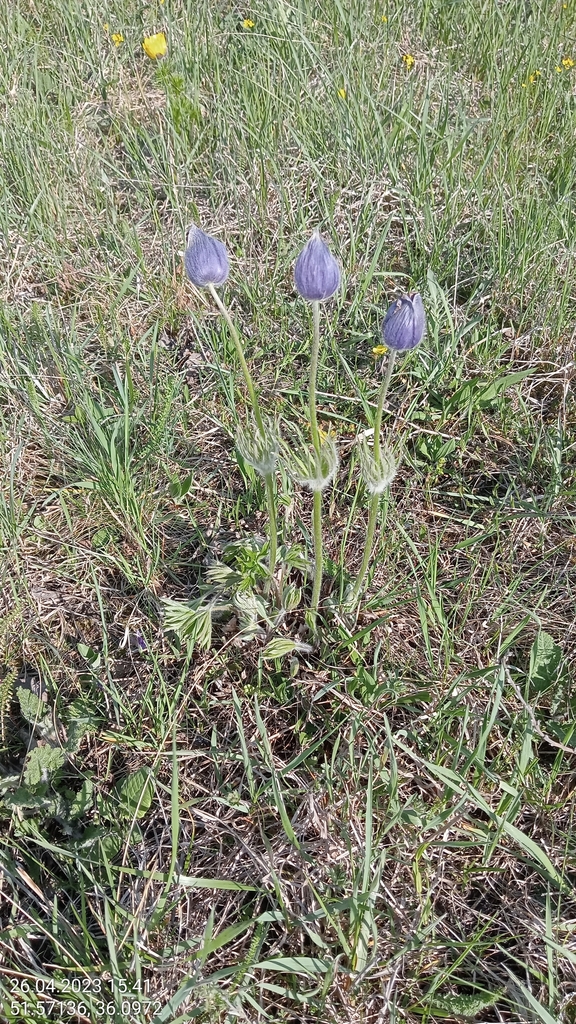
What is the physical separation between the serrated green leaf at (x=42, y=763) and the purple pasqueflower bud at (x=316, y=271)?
103 cm

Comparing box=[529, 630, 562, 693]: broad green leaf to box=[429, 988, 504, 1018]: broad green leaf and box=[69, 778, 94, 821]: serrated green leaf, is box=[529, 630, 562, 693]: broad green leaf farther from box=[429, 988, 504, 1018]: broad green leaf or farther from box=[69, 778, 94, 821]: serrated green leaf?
box=[69, 778, 94, 821]: serrated green leaf

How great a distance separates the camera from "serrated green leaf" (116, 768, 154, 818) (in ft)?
4.42

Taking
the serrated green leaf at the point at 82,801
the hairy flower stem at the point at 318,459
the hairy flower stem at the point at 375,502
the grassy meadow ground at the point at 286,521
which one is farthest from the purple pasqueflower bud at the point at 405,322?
the serrated green leaf at the point at 82,801

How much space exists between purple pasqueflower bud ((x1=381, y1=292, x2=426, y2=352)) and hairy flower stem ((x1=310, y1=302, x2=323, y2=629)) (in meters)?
0.13

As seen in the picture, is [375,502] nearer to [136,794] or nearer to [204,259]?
[204,259]

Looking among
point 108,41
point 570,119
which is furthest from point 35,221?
point 570,119

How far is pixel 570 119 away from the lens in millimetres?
2451

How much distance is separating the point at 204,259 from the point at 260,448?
0.36 metres

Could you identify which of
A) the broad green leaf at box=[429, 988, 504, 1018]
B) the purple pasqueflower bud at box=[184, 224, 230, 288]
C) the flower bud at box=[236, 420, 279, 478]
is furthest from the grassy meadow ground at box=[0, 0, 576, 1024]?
the purple pasqueflower bud at box=[184, 224, 230, 288]

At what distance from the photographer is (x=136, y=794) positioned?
1355mm

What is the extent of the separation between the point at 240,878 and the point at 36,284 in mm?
1856

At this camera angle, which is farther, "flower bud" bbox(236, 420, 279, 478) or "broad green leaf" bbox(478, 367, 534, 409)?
"broad green leaf" bbox(478, 367, 534, 409)

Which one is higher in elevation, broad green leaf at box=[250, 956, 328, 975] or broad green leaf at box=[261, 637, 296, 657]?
broad green leaf at box=[261, 637, 296, 657]

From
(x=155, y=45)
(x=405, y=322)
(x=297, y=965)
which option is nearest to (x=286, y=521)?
(x=405, y=322)
